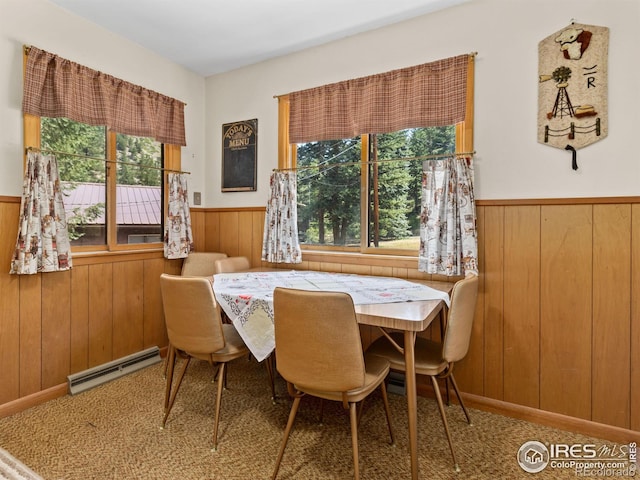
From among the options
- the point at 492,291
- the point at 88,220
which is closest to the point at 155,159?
the point at 88,220

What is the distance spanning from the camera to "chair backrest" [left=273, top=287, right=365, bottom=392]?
4.59 ft

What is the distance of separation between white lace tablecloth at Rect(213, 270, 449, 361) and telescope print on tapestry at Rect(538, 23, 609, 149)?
1.19 metres

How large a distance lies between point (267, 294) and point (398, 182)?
4.46 feet

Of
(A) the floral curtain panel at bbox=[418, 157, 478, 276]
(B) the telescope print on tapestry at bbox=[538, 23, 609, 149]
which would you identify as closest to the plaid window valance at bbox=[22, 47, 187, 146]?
(A) the floral curtain panel at bbox=[418, 157, 478, 276]

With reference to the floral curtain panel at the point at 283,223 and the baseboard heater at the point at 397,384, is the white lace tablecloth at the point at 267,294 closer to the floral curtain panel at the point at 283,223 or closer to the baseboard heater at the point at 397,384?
the floral curtain panel at the point at 283,223

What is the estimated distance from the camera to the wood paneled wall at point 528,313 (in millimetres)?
1944

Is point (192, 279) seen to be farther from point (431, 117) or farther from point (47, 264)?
point (431, 117)

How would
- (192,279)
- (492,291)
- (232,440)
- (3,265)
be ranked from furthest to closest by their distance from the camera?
(492,291), (3,265), (232,440), (192,279)

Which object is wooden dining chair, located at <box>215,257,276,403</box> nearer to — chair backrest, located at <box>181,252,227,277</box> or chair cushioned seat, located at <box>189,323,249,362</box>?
chair backrest, located at <box>181,252,227,277</box>

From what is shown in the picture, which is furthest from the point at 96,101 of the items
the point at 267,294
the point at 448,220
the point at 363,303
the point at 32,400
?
the point at 448,220

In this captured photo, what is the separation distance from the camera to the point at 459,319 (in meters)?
1.76

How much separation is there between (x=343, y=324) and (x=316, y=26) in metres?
2.29

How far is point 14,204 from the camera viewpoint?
7.14 ft

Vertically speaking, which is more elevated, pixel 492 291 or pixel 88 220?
pixel 88 220
